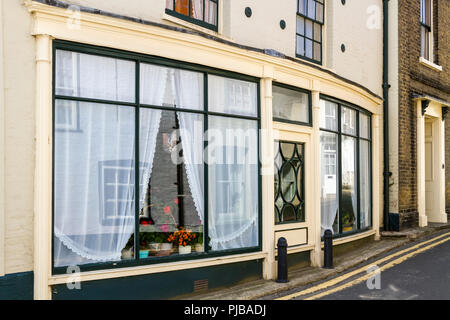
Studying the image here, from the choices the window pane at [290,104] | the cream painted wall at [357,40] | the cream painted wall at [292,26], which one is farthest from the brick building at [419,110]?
the window pane at [290,104]

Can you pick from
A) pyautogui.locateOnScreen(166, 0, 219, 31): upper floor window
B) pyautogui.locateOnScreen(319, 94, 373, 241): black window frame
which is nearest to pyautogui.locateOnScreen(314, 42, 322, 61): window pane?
pyautogui.locateOnScreen(319, 94, 373, 241): black window frame

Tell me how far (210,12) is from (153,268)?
4072mm

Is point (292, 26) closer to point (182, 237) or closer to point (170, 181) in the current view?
point (170, 181)

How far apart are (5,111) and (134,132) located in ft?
5.25

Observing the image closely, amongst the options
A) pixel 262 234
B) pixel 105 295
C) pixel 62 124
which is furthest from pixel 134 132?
pixel 262 234

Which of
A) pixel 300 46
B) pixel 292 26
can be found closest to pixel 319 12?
pixel 300 46

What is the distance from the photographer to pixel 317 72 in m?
8.74

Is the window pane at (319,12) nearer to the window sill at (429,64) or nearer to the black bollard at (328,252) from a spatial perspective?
the black bollard at (328,252)

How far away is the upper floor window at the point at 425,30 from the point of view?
1403cm

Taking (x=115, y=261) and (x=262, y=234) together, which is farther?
(x=262, y=234)

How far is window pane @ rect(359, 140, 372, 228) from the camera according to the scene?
427 inches

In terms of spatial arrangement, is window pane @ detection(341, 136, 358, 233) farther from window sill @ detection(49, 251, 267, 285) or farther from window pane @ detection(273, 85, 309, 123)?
window sill @ detection(49, 251, 267, 285)

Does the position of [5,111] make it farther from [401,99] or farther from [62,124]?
[401,99]

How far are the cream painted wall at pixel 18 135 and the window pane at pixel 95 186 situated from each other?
12.4 inches
